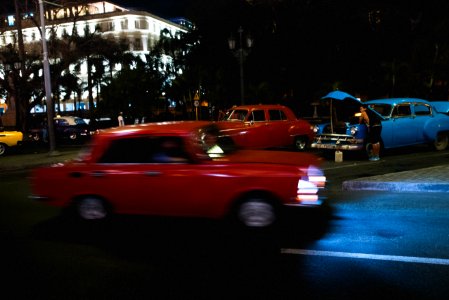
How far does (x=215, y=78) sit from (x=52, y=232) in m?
31.4

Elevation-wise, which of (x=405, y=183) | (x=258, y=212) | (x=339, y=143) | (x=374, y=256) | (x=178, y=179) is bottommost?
(x=374, y=256)

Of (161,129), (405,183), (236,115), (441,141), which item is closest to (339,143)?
(236,115)

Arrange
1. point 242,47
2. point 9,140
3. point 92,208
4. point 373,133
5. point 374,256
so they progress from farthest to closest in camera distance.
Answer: point 242,47
point 9,140
point 373,133
point 92,208
point 374,256

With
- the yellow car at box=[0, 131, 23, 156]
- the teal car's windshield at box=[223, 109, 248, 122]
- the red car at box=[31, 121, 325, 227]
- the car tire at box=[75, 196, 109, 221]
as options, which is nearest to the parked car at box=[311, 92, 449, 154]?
the teal car's windshield at box=[223, 109, 248, 122]

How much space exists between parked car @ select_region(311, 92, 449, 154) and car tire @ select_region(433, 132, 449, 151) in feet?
0.12

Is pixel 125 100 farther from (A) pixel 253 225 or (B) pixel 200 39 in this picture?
(A) pixel 253 225

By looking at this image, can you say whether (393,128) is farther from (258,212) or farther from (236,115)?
(258,212)

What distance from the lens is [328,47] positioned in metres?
34.6

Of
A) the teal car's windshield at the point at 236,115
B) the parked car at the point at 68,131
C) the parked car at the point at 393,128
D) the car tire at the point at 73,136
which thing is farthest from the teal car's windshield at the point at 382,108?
the car tire at the point at 73,136

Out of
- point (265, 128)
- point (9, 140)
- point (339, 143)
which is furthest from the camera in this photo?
point (9, 140)

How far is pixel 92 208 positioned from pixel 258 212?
2578 millimetres

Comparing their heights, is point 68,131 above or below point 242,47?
below

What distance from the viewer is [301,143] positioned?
1641 centimetres

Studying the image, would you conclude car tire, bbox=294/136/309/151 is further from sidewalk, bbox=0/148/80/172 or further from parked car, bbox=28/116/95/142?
parked car, bbox=28/116/95/142
